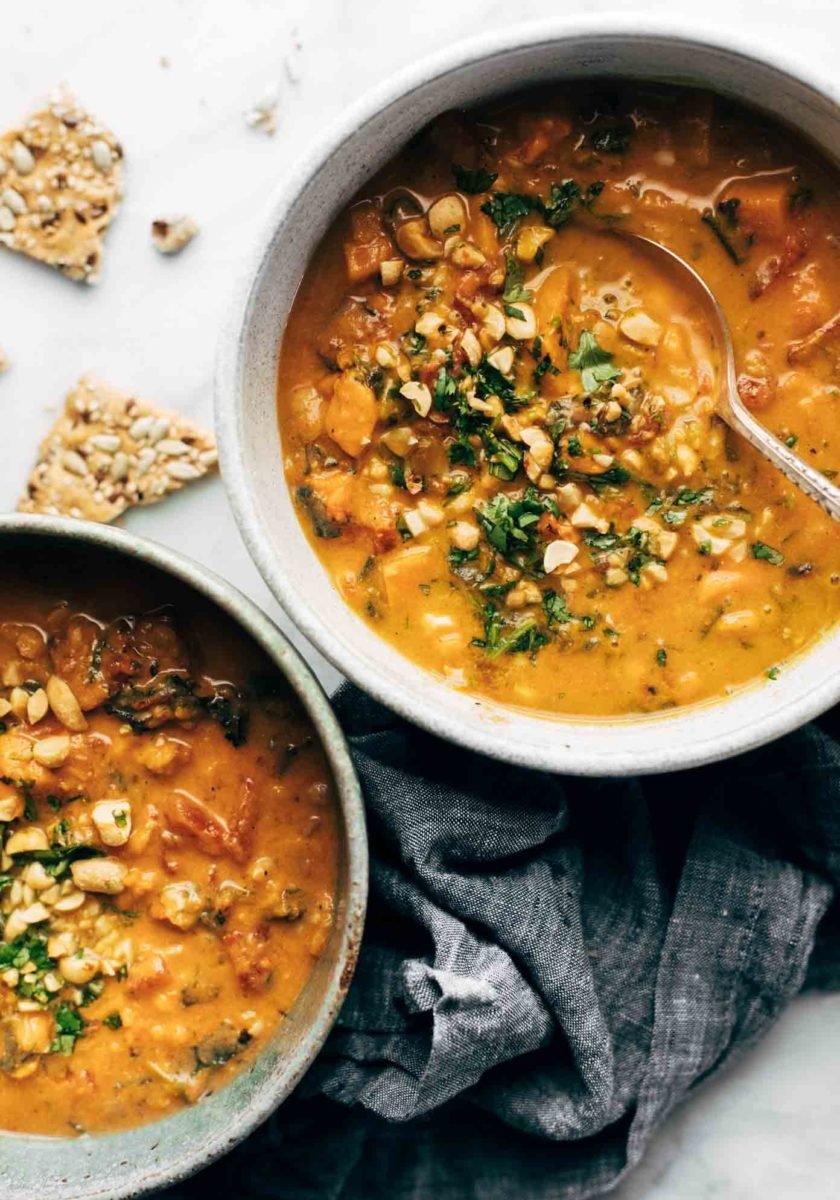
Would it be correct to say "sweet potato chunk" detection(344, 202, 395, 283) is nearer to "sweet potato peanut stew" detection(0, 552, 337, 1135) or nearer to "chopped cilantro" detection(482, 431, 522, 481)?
"chopped cilantro" detection(482, 431, 522, 481)

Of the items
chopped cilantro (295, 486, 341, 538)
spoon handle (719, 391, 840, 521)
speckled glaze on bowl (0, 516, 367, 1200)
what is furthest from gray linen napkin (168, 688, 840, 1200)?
spoon handle (719, 391, 840, 521)

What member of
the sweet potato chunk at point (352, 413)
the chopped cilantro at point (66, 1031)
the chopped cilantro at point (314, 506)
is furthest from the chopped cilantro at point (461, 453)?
the chopped cilantro at point (66, 1031)

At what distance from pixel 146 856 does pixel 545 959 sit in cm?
83

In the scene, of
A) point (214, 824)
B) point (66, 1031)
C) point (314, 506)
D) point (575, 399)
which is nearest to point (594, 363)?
point (575, 399)

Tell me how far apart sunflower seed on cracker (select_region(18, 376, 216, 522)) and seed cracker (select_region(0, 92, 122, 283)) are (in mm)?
266

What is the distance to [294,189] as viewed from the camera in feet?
6.91

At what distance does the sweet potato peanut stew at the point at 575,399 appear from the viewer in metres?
2.26

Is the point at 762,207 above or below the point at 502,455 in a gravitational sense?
above

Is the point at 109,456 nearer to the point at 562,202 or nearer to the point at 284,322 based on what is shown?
the point at 284,322

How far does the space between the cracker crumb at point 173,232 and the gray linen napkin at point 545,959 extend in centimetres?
101

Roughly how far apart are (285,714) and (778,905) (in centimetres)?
109

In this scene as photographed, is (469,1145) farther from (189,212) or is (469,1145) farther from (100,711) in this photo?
(189,212)

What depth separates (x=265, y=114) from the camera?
260cm

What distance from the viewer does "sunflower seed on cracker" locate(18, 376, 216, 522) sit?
2629 millimetres
